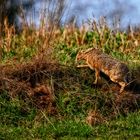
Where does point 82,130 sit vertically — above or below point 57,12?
below

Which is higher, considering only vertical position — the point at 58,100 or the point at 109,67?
the point at 109,67

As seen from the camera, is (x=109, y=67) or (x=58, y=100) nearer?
(x=58, y=100)

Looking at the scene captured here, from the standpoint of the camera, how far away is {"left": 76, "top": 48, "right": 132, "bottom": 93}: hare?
35.7ft

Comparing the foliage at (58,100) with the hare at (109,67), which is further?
the hare at (109,67)

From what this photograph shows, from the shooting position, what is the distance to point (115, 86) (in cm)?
1112

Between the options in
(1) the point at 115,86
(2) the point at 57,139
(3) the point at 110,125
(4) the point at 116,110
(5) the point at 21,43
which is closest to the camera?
(2) the point at 57,139

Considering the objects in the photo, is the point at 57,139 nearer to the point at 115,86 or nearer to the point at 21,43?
the point at 115,86

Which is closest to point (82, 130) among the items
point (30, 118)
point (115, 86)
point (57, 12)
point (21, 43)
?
point (30, 118)

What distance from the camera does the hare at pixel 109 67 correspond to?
10883 millimetres

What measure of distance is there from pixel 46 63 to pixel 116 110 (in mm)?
1683

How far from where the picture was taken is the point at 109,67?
A: 10984 millimetres

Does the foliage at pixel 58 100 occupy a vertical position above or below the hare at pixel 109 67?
below

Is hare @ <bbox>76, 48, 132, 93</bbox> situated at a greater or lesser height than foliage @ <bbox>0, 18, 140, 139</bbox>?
greater

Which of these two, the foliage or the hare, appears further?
the hare
